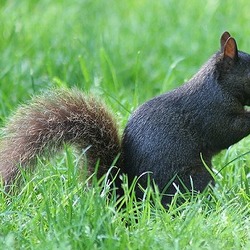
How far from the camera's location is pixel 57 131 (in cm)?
415

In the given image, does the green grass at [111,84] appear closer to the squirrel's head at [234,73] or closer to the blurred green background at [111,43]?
the blurred green background at [111,43]

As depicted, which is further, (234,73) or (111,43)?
(111,43)

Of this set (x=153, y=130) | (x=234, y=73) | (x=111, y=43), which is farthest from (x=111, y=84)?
(x=153, y=130)

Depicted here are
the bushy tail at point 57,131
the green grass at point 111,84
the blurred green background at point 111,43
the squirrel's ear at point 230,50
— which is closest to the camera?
the green grass at point 111,84

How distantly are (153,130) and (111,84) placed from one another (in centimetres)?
165

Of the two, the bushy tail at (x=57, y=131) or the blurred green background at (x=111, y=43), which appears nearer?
the bushy tail at (x=57, y=131)

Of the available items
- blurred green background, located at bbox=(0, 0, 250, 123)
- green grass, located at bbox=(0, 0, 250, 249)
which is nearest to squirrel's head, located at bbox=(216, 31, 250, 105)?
green grass, located at bbox=(0, 0, 250, 249)

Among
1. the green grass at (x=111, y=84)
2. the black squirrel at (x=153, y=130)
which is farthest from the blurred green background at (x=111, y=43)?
the black squirrel at (x=153, y=130)

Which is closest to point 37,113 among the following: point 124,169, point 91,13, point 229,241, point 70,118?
point 70,118

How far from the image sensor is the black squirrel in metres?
4.15

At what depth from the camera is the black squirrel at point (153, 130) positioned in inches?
163

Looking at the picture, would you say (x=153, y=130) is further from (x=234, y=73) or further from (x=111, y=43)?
(x=111, y=43)

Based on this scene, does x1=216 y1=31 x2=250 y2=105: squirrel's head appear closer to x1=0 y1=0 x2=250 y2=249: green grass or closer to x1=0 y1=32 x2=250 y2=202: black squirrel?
x1=0 y1=32 x2=250 y2=202: black squirrel

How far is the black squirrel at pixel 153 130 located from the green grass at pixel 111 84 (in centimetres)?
11
